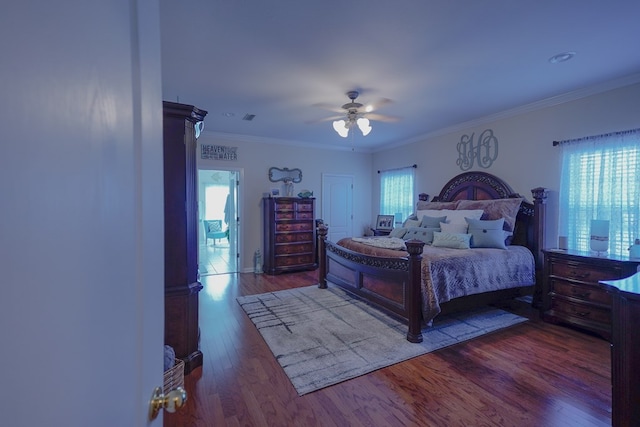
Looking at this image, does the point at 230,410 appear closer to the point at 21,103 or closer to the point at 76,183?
the point at 76,183

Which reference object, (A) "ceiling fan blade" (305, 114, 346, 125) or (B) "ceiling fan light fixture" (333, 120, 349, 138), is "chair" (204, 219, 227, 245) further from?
(B) "ceiling fan light fixture" (333, 120, 349, 138)

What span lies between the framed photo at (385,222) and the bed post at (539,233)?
260cm

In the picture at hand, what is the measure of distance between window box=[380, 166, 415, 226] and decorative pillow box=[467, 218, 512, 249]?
2122 millimetres

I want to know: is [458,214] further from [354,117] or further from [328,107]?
[328,107]

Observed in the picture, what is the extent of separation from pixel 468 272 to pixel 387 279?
Answer: 829 millimetres

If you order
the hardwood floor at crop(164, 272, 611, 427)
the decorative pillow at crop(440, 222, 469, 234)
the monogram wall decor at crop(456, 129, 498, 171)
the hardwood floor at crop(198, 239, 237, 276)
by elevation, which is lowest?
the hardwood floor at crop(198, 239, 237, 276)

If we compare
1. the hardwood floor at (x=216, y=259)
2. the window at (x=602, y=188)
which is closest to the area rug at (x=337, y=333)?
the window at (x=602, y=188)

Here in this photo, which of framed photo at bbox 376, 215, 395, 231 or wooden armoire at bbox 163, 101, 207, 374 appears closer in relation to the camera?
wooden armoire at bbox 163, 101, 207, 374

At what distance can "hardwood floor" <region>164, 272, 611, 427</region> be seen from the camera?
180cm

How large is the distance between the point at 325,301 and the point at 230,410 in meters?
2.11

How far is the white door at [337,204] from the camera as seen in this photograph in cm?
635

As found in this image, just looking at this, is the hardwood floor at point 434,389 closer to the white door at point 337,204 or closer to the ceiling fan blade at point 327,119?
the ceiling fan blade at point 327,119

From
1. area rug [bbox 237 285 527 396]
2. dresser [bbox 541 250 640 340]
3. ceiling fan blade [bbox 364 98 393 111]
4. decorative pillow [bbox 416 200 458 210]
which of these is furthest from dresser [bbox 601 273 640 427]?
decorative pillow [bbox 416 200 458 210]

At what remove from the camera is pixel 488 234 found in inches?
141
